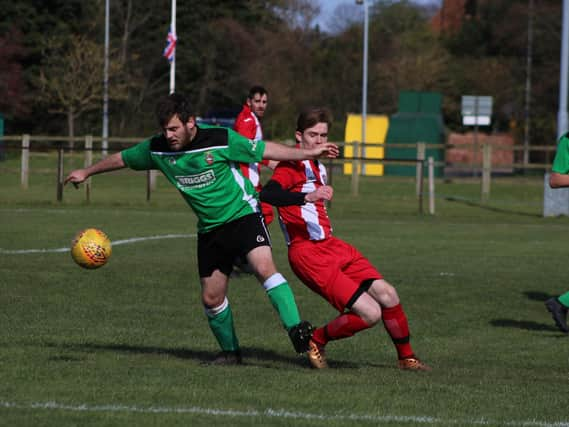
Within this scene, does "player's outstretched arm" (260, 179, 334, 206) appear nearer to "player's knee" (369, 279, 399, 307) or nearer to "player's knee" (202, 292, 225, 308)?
"player's knee" (202, 292, 225, 308)

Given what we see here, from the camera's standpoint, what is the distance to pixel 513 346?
983cm

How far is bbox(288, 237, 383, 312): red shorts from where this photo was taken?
7.76 metres

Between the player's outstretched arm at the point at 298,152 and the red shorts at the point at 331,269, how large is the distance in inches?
29.7

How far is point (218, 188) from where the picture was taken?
760 centimetres

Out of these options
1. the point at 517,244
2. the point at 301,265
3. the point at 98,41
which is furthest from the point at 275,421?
the point at 98,41

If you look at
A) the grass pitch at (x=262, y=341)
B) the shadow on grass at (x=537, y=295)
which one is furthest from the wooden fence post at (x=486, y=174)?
the shadow on grass at (x=537, y=295)

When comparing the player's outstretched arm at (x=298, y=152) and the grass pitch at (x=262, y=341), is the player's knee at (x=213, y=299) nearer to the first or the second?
the grass pitch at (x=262, y=341)

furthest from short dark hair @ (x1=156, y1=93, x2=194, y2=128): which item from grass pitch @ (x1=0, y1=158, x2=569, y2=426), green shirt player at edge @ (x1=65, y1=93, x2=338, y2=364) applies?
grass pitch @ (x1=0, y1=158, x2=569, y2=426)

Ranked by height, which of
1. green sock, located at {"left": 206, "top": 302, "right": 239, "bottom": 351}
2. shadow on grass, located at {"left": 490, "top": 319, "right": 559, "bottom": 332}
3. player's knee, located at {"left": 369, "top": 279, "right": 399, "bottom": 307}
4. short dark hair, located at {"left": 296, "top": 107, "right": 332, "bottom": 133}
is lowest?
shadow on grass, located at {"left": 490, "top": 319, "right": 559, "bottom": 332}

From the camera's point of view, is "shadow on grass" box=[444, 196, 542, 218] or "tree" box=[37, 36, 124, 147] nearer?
"shadow on grass" box=[444, 196, 542, 218]

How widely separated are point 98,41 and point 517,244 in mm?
42648

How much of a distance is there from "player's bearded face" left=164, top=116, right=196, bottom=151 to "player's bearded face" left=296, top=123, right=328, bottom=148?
84cm

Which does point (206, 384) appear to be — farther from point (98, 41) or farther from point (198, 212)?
point (98, 41)

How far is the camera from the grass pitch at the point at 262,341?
6266mm
